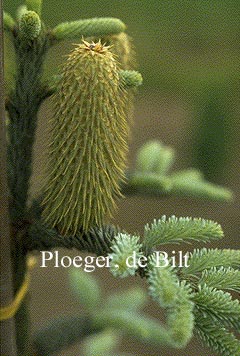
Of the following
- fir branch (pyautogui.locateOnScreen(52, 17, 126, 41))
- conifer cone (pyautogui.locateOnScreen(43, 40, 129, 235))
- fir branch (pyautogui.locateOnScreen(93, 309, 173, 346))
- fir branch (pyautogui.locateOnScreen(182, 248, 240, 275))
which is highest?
fir branch (pyautogui.locateOnScreen(52, 17, 126, 41))

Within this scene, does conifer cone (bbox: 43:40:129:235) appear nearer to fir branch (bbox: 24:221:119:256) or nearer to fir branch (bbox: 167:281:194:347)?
fir branch (bbox: 24:221:119:256)

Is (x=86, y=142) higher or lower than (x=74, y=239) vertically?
higher

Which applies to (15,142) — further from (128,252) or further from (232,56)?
(232,56)

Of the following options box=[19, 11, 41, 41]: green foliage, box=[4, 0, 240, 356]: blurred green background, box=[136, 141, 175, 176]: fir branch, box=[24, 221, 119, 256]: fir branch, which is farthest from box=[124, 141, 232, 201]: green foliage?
box=[4, 0, 240, 356]: blurred green background

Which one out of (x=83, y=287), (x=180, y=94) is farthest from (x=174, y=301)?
(x=180, y=94)

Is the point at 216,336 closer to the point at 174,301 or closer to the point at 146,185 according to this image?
the point at 174,301
